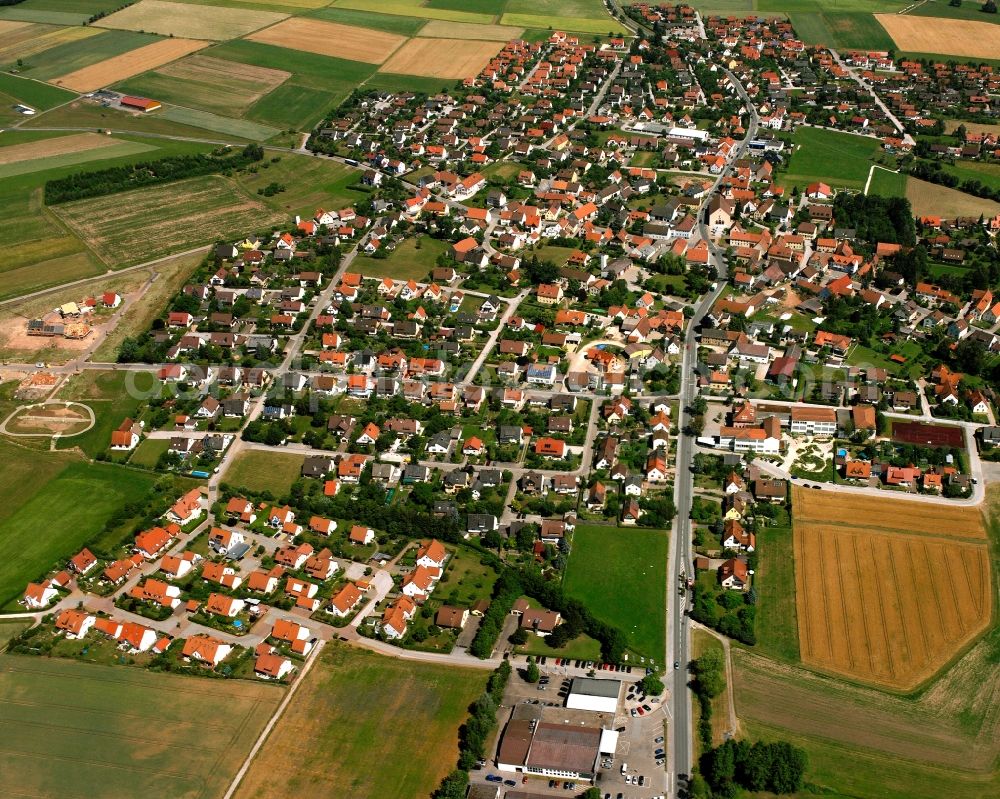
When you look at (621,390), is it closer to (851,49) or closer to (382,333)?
(382,333)

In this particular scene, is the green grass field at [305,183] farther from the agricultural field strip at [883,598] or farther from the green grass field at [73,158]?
the agricultural field strip at [883,598]

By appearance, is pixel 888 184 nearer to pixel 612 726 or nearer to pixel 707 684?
pixel 707 684

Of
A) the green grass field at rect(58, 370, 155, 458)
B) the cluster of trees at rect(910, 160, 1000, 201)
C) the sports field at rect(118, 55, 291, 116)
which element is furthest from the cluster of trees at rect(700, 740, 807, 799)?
the sports field at rect(118, 55, 291, 116)

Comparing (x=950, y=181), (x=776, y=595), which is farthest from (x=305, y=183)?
(x=776, y=595)

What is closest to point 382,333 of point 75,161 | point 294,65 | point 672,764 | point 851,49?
point 672,764

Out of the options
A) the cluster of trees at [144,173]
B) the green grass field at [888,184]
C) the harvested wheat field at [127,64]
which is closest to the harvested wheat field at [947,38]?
the green grass field at [888,184]

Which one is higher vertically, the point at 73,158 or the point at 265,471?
the point at 73,158
